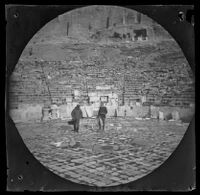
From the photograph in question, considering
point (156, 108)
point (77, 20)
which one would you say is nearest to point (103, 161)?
point (156, 108)

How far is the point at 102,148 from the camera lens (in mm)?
1346

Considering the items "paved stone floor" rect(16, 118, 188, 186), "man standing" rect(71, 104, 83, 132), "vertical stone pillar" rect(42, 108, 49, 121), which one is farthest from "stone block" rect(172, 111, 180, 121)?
"vertical stone pillar" rect(42, 108, 49, 121)

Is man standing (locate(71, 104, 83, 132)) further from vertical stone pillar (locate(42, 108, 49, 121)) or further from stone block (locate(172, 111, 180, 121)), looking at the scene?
stone block (locate(172, 111, 180, 121))

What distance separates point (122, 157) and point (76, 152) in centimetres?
20

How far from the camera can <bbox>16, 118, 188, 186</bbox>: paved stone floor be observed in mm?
1339

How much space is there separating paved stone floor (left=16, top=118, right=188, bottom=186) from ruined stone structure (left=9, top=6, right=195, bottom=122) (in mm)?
100

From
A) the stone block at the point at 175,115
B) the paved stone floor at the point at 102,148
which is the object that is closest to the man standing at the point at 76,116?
the paved stone floor at the point at 102,148

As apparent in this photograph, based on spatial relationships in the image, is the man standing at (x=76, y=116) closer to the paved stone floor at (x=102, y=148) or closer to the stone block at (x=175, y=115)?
the paved stone floor at (x=102, y=148)

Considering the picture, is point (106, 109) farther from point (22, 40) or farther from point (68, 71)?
point (22, 40)

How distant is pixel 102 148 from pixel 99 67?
1.15 ft

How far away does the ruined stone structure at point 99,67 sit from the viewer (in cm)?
135

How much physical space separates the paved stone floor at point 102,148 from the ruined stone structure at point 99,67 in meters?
0.10

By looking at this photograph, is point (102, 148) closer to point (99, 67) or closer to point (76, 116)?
point (76, 116)

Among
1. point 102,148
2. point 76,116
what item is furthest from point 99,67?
point 102,148
